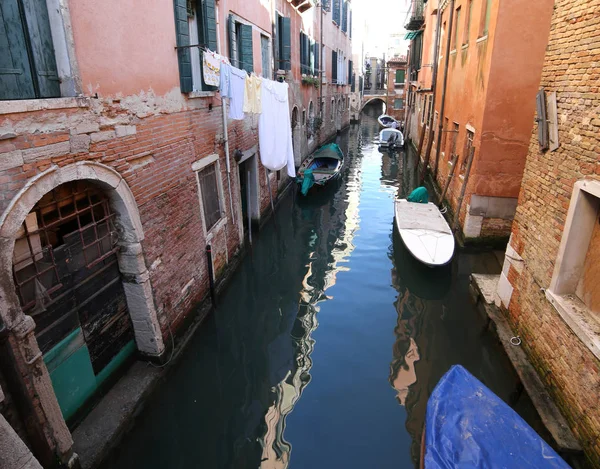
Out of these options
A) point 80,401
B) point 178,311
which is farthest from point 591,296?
point 80,401

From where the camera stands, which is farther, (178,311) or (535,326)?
(178,311)

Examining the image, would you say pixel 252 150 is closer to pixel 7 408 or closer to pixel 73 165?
pixel 73 165

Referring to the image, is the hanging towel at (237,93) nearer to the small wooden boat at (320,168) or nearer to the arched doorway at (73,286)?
the arched doorway at (73,286)

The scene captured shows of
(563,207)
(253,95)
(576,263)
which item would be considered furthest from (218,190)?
(576,263)

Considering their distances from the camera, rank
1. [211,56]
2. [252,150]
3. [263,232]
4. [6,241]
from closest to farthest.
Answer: [6,241], [211,56], [252,150], [263,232]

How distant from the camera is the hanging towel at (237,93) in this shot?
648 centimetres

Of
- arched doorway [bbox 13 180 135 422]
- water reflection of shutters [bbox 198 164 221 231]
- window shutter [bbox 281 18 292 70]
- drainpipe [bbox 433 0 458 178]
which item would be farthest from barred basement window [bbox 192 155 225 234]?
drainpipe [bbox 433 0 458 178]

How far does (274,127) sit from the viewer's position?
8.39 metres

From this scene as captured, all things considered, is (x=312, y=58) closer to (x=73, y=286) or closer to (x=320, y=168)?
(x=320, y=168)

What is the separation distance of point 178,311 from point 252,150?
454cm

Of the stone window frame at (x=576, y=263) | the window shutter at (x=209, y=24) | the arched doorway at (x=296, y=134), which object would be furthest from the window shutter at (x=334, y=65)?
the stone window frame at (x=576, y=263)

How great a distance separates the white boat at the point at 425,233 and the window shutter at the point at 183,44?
4924mm

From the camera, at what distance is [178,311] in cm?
558

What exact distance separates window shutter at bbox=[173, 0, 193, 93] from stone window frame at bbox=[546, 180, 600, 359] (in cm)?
465
